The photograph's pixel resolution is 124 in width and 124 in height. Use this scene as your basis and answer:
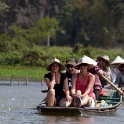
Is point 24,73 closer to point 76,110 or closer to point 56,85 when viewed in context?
point 56,85

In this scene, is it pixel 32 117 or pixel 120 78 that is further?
pixel 120 78

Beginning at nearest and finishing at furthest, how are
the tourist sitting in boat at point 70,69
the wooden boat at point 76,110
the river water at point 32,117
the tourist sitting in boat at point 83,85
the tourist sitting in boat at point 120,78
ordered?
the river water at point 32,117
the wooden boat at point 76,110
the tourist sitting in boat at point 83,85
the tourist sitting in boat at point 70,69
the tourist sitting in boat at point 120,78

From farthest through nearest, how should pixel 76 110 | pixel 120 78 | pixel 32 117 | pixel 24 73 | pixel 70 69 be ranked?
pixel 24 73
pixel 120 78
pixel 70 69
pixel 32 117
pixel 76 110

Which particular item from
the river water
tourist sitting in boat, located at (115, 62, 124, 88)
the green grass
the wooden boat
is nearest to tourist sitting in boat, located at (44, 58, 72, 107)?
the wooden boat

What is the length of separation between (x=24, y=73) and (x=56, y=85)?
1974 centimetres

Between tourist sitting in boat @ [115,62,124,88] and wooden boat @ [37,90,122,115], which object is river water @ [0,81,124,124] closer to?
wooden boat @ [37,90,122,115]

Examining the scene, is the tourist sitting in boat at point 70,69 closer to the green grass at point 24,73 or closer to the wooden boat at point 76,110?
the wooden boat at point 76,110

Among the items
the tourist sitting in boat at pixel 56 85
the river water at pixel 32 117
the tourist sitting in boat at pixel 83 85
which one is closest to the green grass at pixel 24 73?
the river water at pixel 32 117

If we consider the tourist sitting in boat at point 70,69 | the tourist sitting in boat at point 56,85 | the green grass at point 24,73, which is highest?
the green grass at point 24,73

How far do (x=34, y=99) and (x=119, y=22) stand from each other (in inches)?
2205

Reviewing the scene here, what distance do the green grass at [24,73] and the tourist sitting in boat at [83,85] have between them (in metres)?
17.1

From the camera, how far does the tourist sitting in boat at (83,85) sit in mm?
14070

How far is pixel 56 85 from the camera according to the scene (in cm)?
1444

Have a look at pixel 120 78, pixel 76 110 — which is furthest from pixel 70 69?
pixel 120 78
